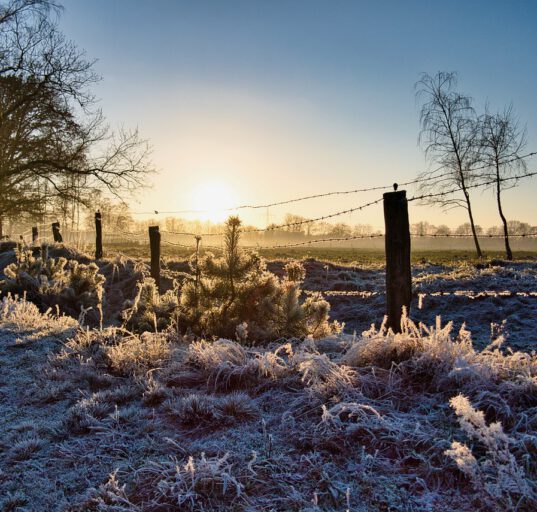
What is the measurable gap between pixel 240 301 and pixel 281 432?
328cm

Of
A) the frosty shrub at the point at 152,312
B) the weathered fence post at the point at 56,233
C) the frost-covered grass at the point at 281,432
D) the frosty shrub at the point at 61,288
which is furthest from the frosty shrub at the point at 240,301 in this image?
the weathered fence post at the point at 56,233

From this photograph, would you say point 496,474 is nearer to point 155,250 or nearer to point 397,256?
point 397,256

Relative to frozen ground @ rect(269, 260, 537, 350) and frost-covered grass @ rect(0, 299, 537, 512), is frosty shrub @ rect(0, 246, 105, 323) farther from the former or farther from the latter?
frost-covered grass @ rect(0, 299, 537, 512)

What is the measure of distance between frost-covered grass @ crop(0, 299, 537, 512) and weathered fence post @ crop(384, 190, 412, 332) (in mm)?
1210

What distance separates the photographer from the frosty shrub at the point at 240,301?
5.83 m

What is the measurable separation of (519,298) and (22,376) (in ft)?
27.4

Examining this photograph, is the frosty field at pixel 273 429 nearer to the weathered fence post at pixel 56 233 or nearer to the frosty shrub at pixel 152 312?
the frosty shrub at pixel 152 312

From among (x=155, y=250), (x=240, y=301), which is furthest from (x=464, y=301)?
(x=155, y=250)

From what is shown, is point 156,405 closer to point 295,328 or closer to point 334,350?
point 334,350

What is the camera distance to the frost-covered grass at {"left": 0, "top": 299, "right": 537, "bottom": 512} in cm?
219

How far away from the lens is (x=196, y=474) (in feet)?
7.57

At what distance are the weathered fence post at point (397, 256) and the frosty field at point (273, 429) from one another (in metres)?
0.77

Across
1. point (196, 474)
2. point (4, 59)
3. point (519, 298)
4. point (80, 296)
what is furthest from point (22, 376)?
point (4, 59)

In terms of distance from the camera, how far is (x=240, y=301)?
236 inches
